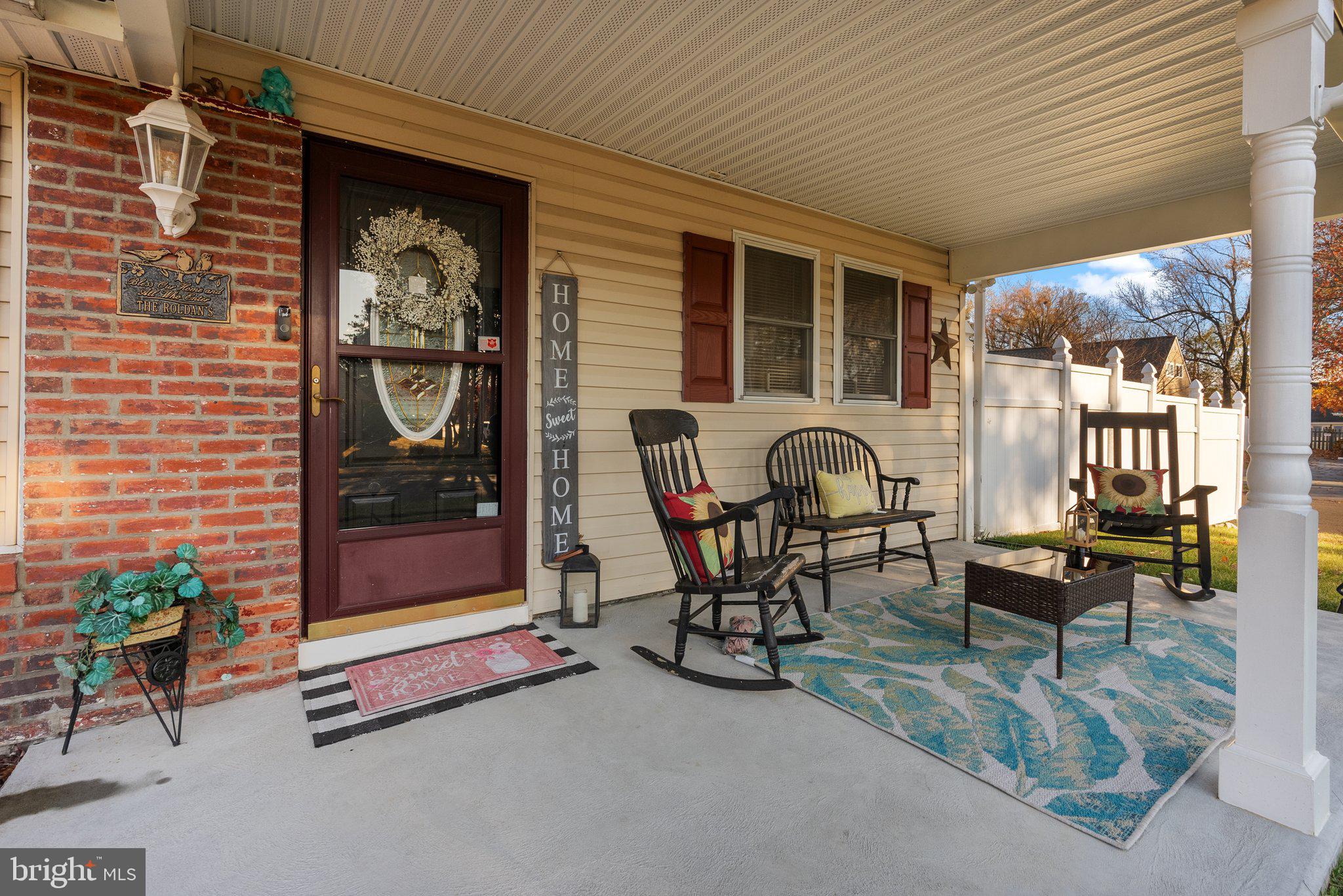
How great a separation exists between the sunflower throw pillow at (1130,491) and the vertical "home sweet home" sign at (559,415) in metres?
3.57

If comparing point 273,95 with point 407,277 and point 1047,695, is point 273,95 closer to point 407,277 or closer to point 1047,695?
point 407,277

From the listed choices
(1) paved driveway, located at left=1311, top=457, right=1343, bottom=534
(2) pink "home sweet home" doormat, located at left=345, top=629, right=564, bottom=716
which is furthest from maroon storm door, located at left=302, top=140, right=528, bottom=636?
(1) paved driveway, located at left=1311, top=457, right=1343, bottom=534

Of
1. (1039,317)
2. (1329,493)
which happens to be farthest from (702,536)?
(1039,317)

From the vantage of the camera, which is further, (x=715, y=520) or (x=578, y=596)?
(x=578, y=596)

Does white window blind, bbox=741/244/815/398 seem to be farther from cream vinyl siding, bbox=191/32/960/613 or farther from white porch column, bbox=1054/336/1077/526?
white porch column, bbox=1054/336/1077/526

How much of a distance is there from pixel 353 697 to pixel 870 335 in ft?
14.6

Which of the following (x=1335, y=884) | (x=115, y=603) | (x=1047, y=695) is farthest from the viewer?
(x=1047, y=695)

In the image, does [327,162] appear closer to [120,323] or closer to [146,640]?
[120,323]

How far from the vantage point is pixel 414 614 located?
118 inches

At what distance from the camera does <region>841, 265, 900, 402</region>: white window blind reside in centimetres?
502

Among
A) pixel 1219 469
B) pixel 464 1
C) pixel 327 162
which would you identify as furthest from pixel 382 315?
pixel 1219 469

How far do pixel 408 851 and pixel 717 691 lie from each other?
1.28 meters

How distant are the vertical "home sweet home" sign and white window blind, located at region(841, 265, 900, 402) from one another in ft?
8.23

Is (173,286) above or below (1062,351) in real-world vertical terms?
below
